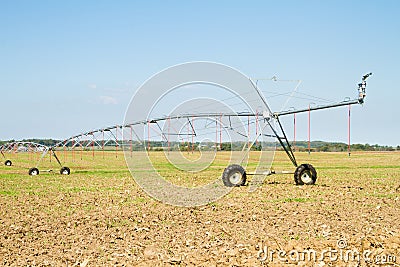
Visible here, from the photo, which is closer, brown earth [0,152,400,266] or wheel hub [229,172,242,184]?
brown earth [0,152,400,266]

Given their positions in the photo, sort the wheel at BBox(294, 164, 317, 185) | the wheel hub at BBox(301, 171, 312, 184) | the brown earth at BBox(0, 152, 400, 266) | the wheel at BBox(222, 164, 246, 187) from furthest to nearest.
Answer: the wheel hub at BBox(301, 171, 312, 184), the wheel at BBox(294, 164, 317, 185), the wheel at BBox(222, 164, 246, 187), the brown earth at BBox(0, 152, 400, 266)

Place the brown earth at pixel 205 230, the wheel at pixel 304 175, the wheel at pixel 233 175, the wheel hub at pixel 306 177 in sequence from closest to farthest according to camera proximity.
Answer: the brown earth at pixel 205 230
the wheel at pixel 233 175
the wheel at pixel 304 175
the wheel hub at pixel 306 177

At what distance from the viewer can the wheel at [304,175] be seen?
811 inches

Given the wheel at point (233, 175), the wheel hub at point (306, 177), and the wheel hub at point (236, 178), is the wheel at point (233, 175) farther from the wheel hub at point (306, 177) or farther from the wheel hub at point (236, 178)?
the wheel hub at point (306, 177)

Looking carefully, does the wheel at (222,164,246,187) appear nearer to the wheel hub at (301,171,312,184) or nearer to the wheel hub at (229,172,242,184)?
the wheel hub at (229,172,242,184)

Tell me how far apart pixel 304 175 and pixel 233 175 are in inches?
118

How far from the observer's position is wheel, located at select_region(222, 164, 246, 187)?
64.3 ft

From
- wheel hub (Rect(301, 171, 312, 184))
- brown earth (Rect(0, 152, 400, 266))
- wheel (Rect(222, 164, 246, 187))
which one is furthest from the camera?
wheel hub (Rect(301, 171, 312, 184))

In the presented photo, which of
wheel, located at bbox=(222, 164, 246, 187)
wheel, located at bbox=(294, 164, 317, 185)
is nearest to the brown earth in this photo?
wheel, located at bbox=(222, 164, 246, 187)

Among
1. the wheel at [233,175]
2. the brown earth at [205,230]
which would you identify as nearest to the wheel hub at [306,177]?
the brown earth at [205,230]

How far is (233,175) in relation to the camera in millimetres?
19672

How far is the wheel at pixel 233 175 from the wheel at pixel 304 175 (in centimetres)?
230

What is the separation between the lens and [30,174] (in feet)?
99.1

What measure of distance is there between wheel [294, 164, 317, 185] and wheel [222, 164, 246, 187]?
2.30 meters
